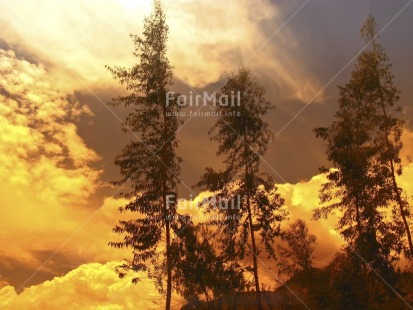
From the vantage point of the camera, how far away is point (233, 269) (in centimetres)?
2783

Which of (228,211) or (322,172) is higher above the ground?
(322,172)

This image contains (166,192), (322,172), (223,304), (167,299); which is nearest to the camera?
(167,299)

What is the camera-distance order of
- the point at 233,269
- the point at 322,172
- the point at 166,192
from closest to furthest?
the point at 166,192
the point at 233,269
the point at 322,172

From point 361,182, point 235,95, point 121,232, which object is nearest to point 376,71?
point 361,182

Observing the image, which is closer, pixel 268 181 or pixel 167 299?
pixel 167 299

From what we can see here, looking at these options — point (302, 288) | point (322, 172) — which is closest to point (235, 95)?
point (322, 172)

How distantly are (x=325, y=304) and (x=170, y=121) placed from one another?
11915mm

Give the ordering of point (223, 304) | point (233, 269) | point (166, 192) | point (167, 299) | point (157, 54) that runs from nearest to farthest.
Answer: point (167, 299) < point (166, 192) < point (157, 54) < point (233, 269) < point (223, 304)

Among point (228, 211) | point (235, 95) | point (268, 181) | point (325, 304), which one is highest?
point (235, 95)

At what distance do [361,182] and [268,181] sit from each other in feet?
19.9

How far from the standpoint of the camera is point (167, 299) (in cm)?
2109

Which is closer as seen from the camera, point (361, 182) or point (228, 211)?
point (228, 211)

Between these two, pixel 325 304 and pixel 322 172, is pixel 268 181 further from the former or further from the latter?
pixel 325 304

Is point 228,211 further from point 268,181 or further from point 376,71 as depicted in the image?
point 376,71
